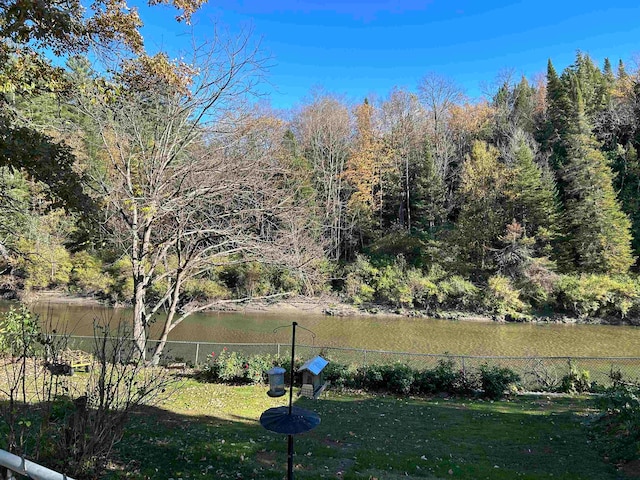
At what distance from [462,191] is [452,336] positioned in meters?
16.5

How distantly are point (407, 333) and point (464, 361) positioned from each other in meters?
10.6

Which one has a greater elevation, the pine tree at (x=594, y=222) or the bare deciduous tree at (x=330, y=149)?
the bare deciduous tree at (x=330, y=149)

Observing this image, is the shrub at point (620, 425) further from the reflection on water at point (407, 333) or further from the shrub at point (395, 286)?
the shrub at point (395, 286)

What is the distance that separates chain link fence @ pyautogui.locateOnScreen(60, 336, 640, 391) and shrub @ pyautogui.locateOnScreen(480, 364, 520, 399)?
377 millimetres

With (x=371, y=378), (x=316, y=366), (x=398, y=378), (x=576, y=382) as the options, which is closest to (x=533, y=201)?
(x=576, y=382)

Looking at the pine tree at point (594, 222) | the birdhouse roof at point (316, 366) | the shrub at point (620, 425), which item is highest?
the pine tree at point (594, 222)

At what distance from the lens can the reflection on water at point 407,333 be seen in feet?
66.7

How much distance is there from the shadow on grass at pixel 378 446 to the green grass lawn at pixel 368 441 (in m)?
0.02

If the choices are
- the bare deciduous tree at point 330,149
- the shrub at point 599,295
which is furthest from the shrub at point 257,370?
the shrub at point 599,295

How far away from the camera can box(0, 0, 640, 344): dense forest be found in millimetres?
6961

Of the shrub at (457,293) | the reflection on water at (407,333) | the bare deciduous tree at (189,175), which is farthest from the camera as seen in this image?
the shrub at (457,293)

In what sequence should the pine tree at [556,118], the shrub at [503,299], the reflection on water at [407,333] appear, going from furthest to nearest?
the pine tree at [556,118], the shrub at [503,299], the reflection on water at [407,333]

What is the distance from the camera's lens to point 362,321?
2827 cm

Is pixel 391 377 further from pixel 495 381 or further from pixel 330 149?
pixel 330 149
